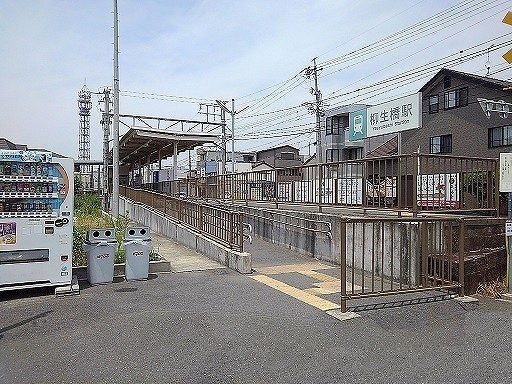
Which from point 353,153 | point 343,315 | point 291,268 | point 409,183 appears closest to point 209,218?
Result: point 291,268

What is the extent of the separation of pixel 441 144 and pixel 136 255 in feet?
102

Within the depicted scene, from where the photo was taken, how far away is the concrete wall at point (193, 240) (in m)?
9.24

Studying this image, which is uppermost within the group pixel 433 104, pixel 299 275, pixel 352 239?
pixel 433 104

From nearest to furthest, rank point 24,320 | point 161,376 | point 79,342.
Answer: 1. point 161,376
2. point 79,342
3. point 24,320

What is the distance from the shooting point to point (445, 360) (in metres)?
4.50

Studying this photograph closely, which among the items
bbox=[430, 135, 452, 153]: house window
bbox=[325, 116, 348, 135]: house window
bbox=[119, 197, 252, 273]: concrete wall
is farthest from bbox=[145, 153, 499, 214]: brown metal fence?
bbox=[325, 116, 348, 135]: house window

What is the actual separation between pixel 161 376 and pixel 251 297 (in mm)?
3115

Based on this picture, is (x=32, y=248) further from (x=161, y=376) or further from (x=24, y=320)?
(x=161, y=376)

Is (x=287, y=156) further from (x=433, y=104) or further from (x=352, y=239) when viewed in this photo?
(x=352, y=239)

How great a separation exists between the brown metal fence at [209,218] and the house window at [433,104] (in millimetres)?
25722

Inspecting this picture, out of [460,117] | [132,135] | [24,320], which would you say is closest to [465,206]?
[24,320]

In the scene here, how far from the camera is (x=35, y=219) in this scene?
283 inches

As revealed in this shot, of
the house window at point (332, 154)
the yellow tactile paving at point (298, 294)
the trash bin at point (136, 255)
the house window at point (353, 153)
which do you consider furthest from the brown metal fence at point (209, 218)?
the house window at point (332, 154)

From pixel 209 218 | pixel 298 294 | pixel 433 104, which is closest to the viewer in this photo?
pixel 298 294
